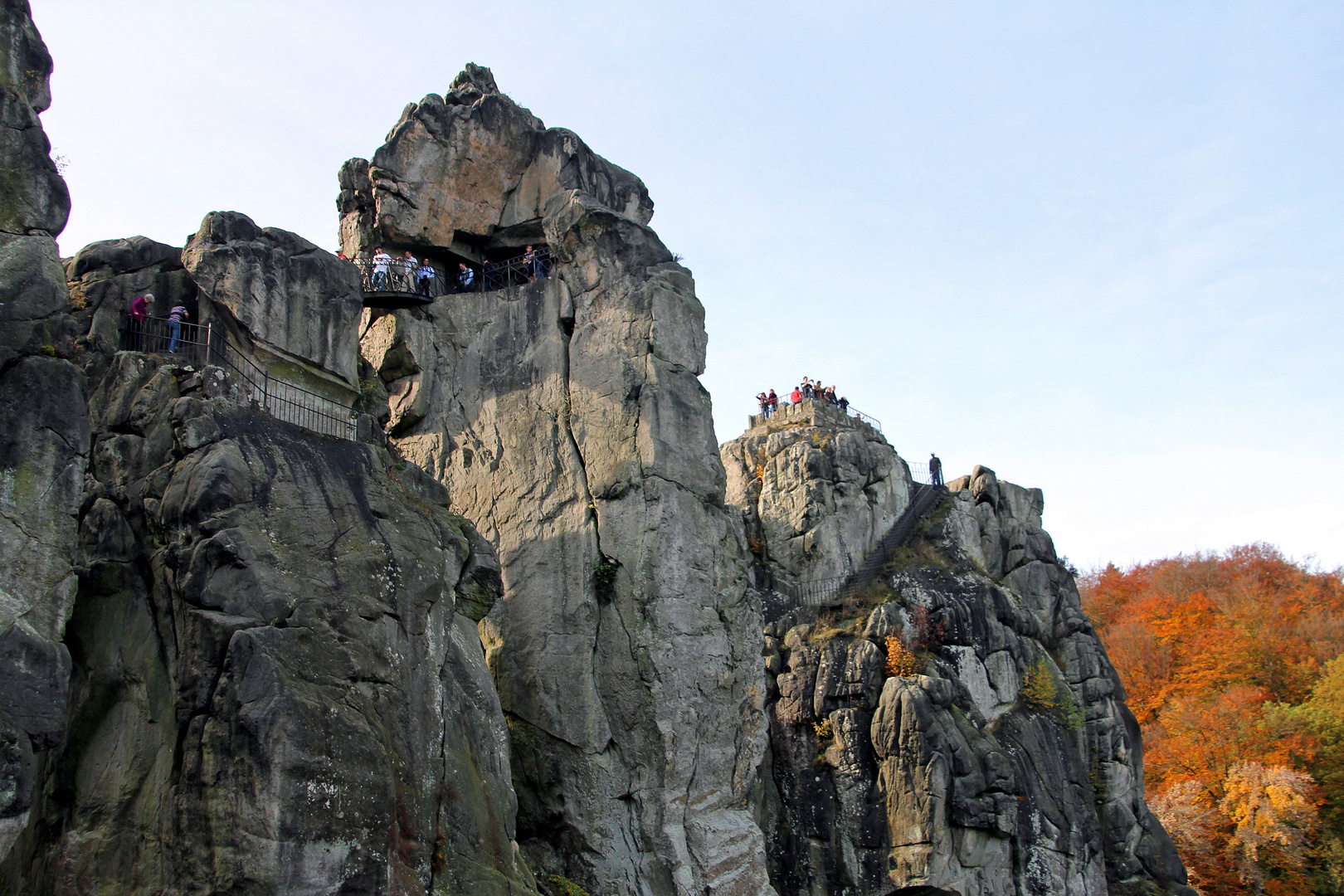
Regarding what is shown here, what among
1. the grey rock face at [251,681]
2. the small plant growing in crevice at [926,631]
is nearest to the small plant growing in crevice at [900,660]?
the small plant growing in crevice at [926,631]

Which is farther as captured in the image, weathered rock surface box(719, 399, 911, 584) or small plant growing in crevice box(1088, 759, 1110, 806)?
weathered rock surface box(719, 399, 911, 584)

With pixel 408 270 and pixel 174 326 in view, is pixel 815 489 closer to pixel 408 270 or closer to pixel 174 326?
pixel 408 270

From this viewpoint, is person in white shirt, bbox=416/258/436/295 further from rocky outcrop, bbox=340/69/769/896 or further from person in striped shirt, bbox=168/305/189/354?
person in striped shirt, bbox=168/305/189/354

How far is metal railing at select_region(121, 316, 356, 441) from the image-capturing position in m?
18.9

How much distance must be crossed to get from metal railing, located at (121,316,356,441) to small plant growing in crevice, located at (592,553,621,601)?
5.49m

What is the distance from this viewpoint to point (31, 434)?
14703 mm

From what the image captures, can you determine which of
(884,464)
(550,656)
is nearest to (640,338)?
(550,656)

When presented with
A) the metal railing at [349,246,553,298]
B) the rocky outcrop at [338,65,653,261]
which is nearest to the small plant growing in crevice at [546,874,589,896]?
the metal railing at [349,246,553,298]

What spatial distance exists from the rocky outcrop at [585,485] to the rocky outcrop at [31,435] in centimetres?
981

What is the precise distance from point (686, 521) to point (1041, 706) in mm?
15811

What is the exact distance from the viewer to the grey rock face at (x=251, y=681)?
14469mm

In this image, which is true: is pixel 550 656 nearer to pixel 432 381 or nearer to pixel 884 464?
pixel 432 381

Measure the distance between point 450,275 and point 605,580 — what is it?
8.88 m

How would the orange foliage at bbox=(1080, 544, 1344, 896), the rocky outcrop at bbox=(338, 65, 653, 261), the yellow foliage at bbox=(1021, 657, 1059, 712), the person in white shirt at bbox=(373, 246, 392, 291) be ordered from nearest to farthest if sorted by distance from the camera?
the person in white shirt at bbox=(373, 246, 392, 291)
the rocky outcrop at bbox=(338, 65, 653, 261)
the yellow foliage at bbox=(1021, 657, 1059, 712)
the orange foliage at bbox=(1080, 544, 1344, 896)
